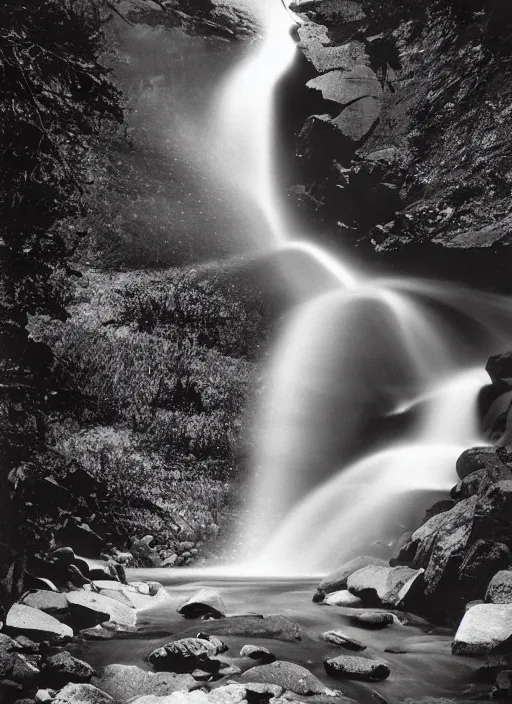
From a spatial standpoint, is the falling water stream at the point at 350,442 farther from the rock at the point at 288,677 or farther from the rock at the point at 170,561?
the rock at the point at 170,561

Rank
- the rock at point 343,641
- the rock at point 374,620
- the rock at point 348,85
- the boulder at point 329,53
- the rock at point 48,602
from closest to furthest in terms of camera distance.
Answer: the rock at point 48,602 < the rock at point 343,641 < the rock at point 374,620 < the rock at point 348,85 < the boulder at point 329,53

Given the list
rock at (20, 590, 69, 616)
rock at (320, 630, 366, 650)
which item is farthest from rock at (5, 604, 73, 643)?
rock at (320, 630, 366, 650)

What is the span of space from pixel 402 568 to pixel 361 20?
27.5m

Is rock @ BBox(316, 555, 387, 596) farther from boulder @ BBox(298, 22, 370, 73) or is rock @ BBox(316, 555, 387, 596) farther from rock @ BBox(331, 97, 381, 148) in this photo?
boulder @ BBox(298, 22, 370, 73)

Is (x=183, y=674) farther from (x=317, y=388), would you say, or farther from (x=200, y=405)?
(x=317, y=388)

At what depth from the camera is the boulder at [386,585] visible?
26.0 feet

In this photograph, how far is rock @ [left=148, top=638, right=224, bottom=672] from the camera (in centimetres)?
532

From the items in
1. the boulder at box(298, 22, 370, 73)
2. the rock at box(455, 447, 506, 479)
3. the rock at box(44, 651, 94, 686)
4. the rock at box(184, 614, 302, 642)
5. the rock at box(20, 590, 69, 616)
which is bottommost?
the rock at box(44, 651, 94, 686)

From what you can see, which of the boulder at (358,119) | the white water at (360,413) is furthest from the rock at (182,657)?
the boulder at (358,119)

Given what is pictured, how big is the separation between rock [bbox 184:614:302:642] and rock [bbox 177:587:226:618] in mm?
353

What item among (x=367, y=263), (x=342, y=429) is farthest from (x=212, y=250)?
(x=342, y=429)

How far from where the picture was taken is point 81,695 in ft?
14.9

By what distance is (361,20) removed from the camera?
2891cm

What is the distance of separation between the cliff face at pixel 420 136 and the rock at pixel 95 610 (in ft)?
51.3
